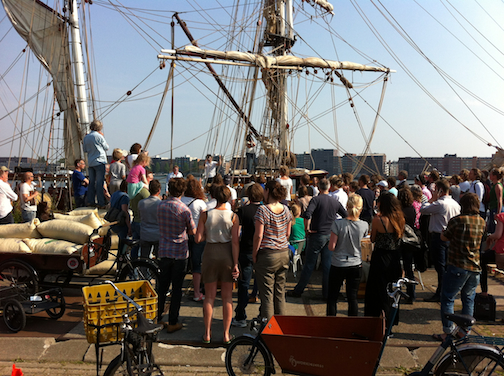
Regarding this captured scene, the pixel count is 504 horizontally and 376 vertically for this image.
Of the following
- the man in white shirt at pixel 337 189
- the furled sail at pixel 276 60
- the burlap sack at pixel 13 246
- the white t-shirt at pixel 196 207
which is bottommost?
the burlap sack at pixel 13 246

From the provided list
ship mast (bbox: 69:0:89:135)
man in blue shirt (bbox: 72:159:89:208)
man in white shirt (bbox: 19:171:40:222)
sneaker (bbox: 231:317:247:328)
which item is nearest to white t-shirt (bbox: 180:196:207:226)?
sneaker (bbox: 231:317:247:328)

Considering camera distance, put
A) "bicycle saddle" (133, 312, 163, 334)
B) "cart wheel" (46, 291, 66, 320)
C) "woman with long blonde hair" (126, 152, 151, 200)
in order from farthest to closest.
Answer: "woman with long blonde hair" (126, 152, 151, 200) → "cart wheel" (46, 291, 66, 320) → "bicycle saddle" (133, 312, 163, 334)

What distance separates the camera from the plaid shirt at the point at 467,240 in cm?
452

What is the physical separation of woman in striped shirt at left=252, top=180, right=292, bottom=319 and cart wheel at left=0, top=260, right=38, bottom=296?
317 cm

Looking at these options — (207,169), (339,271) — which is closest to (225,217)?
(339,271)

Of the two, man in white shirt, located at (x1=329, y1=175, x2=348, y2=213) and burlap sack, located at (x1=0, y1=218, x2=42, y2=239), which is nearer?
burlap sack, located at (x1=0, y1=218, x2=42, y2=239)

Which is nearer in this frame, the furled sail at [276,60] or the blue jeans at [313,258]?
the blue jeans at [313,258]

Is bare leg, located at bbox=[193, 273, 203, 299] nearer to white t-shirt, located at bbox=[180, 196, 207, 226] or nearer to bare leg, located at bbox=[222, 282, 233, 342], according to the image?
white t-shirt, located at bbox=[180, 196, 207, 226]

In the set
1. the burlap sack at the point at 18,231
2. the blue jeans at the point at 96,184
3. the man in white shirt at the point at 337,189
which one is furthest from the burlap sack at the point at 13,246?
the man in white shirt at the point at 337,189

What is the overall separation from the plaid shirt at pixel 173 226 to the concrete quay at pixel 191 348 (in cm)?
100

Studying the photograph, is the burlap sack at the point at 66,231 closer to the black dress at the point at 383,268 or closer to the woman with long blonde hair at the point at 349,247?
the woman with long blonde hair at the point at 349,247

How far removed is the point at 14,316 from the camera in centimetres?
495

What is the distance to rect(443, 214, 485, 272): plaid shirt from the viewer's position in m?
4.52

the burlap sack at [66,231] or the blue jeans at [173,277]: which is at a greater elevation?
the burlap sack at [66,231]
